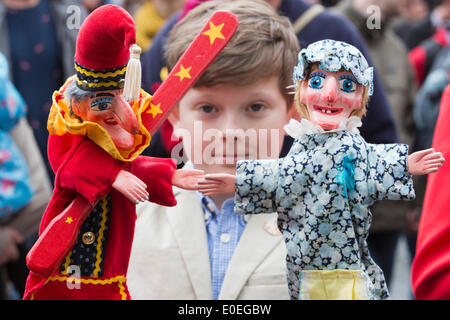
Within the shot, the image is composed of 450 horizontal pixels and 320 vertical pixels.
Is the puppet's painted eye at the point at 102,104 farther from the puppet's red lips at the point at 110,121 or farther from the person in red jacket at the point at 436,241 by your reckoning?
the person in red jacket at the point at 436,241

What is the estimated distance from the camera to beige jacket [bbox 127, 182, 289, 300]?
1.44 meters

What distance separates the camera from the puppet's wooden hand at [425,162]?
105 cm

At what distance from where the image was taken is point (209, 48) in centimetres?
117

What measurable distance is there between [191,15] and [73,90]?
527 mm

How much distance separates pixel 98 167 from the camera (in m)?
1.10

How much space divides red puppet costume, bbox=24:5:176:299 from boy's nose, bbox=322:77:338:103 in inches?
10.1

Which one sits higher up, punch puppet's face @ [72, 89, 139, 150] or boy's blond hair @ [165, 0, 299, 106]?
boy's blond hair @ [165, 0, 299, 106]

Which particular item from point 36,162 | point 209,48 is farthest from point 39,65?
point 209,48

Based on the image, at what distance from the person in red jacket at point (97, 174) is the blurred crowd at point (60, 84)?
39 centimetres

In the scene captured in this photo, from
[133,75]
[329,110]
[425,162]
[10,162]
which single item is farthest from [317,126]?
[10,162]

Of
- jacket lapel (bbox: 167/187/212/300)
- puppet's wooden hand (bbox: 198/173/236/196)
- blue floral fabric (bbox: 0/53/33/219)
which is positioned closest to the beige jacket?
jacket lapel (bbox: 167/187/212/300)

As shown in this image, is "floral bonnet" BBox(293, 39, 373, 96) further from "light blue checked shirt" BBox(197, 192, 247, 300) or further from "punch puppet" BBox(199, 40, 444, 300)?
"light blue checked shirt" BBox(197, 192, 247, 300)
